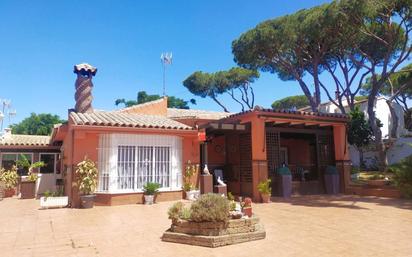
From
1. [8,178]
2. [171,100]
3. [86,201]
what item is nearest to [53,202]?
[86,201]

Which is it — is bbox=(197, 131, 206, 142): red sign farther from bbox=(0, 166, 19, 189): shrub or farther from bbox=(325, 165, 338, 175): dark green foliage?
bbox=(0, 166, 19, 189): shrub

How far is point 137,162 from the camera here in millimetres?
12773

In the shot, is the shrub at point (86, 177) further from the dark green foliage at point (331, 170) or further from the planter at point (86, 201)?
the dark green foliage at point (331, 170)

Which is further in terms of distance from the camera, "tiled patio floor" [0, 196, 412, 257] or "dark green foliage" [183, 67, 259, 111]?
"dark green foliage" [183, 67, 259, 111]

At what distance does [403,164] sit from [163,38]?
13926 mm

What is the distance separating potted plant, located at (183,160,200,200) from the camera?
43.7 feet

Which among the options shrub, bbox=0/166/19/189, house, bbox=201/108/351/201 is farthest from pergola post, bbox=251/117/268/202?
shrub, bbox=0/166/19/189

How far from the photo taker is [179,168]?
539 inches

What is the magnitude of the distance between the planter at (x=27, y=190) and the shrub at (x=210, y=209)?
1243cm

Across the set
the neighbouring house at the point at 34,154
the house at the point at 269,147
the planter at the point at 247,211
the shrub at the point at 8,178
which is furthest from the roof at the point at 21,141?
the planter at the point at 247,211

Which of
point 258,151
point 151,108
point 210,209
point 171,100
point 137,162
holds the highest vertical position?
point 171,100

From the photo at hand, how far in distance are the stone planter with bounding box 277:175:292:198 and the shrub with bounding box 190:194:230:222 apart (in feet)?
26.1

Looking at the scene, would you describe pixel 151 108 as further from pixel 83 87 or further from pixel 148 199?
pixel 148 199

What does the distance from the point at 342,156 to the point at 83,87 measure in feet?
41.3
